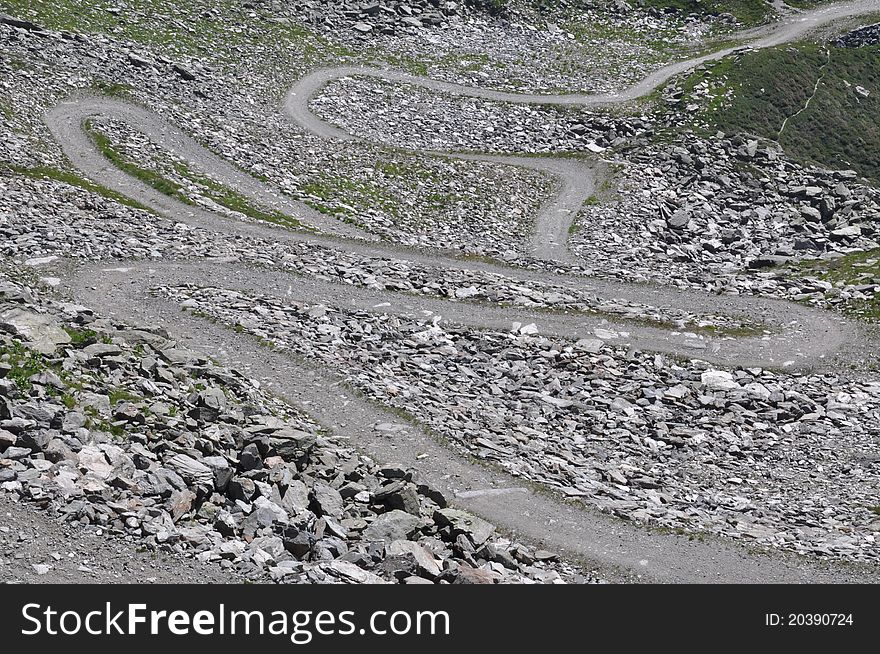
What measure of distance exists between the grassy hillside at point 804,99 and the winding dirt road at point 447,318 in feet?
55.8

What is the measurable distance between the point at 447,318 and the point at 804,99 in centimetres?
5509

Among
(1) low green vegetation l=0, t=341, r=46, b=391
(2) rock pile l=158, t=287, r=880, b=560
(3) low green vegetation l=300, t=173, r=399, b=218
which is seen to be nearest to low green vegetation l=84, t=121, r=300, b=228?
(3) low green vegetation l=300, t=173, r=399, b=218

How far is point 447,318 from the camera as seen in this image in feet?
129

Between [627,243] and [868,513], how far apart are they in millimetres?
31178

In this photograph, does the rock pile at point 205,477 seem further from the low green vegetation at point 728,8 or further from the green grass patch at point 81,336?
the low green vegetation at point 728,8

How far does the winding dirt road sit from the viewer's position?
2403cm

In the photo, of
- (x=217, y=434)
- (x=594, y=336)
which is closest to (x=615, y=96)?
(x=594, y=336)

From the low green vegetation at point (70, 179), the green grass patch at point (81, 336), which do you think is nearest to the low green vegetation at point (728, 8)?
the low green vegetation at point (70, 179)

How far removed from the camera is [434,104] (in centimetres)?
7488

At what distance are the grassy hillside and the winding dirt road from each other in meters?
17.0

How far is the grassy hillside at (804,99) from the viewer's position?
7325 centimetres

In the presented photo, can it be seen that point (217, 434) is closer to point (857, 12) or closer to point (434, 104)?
point (434, 104)

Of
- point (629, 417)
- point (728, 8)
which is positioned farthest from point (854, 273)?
point (728, 8)

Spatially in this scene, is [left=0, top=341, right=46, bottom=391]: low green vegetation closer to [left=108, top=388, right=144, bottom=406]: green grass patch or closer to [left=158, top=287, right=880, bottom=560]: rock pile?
[left=108, top=388, right=144, bottom=406]: green grass patch
